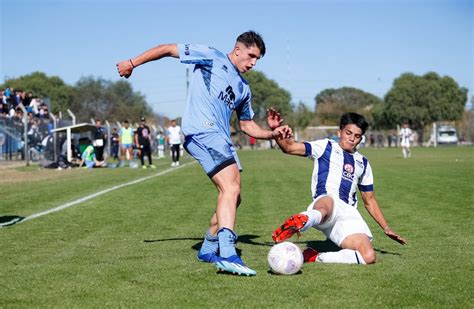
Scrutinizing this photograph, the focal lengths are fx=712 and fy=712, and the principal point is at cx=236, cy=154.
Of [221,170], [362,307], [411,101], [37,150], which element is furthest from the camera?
[411,101]

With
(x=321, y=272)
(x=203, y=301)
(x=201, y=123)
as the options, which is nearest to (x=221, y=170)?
(x=201, y=123)

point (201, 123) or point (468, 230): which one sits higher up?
point (201, 123)

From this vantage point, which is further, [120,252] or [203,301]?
[120,252]

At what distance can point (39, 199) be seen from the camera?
44.9 ft

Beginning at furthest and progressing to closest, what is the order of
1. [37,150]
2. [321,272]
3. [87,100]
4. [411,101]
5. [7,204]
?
1. [411,101]
2. [87,100]
3. [37,150]
4. [7,204]
5. [321,272]

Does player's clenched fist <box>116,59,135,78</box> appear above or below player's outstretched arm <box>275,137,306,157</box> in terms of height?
above

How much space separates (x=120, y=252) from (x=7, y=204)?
6400 millimetres

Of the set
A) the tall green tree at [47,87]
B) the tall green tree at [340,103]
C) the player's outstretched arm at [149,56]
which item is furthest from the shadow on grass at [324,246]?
the tall green tree at [340,103]

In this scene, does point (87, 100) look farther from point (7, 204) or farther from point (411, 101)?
point (7, 204)

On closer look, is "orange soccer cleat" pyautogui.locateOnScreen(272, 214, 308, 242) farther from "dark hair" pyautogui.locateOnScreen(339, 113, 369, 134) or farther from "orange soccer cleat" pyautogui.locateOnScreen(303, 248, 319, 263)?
"dark hair" pyautogui.locateOnScreen(339, 113, 369, 134)

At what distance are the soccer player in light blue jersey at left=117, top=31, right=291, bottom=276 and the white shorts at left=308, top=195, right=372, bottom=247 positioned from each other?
0.86m

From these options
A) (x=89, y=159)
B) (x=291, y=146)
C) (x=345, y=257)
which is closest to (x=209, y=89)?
(x=291, y=146)

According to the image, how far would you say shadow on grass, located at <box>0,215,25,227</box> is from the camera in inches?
386

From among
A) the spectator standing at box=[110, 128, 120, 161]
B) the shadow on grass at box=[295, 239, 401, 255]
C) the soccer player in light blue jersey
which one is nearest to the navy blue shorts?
the soccer player in light blue jersey
